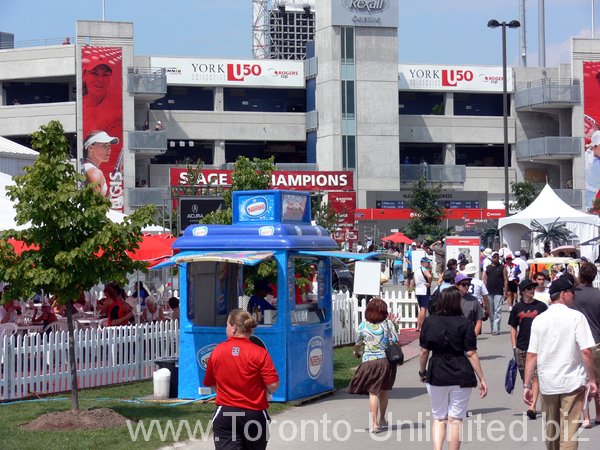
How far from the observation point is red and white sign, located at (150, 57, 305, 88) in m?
62.4

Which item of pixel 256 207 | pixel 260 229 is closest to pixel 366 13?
pixel 256 207

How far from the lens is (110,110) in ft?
188

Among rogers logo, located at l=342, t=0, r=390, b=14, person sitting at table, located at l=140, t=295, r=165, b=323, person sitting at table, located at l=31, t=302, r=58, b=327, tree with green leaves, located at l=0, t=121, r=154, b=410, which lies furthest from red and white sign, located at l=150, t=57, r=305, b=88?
tree with green leaves, located at l=0, t=121, r=154, b=410

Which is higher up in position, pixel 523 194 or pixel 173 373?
pixel 523 194

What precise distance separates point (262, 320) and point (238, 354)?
21.5ft

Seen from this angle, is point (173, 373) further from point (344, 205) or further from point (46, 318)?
point (344, 205)

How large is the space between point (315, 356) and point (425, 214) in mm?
40284

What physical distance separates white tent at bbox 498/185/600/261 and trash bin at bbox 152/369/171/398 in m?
26.9

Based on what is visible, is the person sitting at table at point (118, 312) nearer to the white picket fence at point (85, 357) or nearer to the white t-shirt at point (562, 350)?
the white picket fence at point (85, 357)

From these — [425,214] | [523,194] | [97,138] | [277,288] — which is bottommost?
[277,288]

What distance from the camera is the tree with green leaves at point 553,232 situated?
129ft

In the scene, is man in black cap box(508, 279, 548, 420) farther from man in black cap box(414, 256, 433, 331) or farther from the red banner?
the red banner

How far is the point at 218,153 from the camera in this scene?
6306 cm

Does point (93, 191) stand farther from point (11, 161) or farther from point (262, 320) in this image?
point (11, 161)
